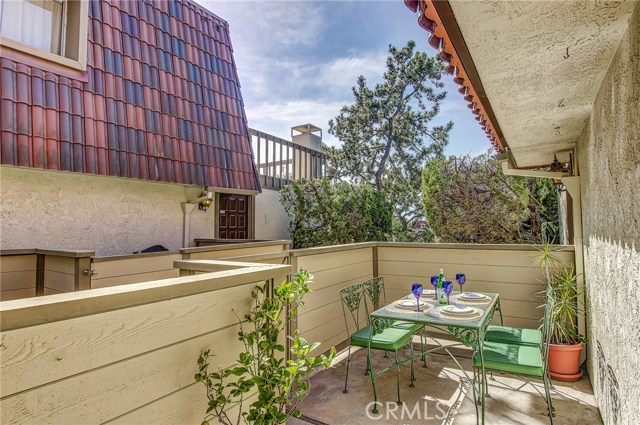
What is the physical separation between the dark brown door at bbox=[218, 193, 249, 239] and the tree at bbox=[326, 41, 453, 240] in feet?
14.3

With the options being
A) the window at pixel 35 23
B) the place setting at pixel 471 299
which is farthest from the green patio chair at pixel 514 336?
the window at pixel 35 23

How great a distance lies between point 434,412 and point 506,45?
2713mm

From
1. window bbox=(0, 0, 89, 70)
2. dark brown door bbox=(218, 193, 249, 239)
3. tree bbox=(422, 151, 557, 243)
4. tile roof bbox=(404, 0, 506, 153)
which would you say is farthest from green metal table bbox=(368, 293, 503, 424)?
window bbox=(0, 0, 89, 70)

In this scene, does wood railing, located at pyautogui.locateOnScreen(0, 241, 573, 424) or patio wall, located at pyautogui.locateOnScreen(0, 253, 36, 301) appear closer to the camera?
wood railing, located at pyautogui.locateOnScreen(0, 241, 573, 424)

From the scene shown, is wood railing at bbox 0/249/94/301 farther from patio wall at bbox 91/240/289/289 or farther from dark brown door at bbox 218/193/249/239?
dark brown door at bbox 218/193/249/239

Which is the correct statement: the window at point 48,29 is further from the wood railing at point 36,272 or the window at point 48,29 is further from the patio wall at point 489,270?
the patio wall at point 489,270

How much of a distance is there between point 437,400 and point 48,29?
19.6 feet

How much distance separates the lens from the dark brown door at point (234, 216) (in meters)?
6.65

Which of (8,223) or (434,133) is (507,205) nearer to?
(434,133)

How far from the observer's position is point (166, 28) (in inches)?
224

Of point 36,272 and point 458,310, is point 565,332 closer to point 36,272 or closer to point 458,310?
point 458,310

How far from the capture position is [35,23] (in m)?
4.20

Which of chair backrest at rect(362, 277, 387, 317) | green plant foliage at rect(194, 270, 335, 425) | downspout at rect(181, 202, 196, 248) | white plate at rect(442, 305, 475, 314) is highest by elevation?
downspout at rect(181, 202, 196, 248)

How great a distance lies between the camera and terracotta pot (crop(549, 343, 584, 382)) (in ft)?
11.1
